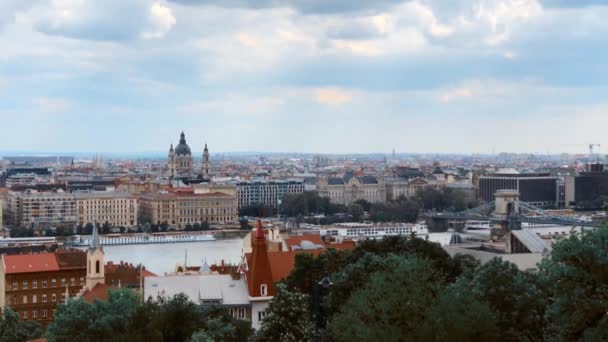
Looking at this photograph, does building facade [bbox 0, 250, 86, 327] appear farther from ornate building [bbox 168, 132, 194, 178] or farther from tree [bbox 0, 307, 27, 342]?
ornate building [bbox 168, 132, 194, 178]

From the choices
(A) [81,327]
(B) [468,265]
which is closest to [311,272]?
(B) [468,265]

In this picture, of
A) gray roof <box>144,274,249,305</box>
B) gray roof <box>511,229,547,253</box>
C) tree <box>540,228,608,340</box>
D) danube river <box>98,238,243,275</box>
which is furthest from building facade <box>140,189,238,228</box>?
tree <box>540,228,608,340</box>

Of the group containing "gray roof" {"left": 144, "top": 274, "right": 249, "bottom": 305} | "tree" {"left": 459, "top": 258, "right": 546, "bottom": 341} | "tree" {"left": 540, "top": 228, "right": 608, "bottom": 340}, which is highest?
"tree" {"left": 540, "top": 228, "right": 608, "bottom": 340}

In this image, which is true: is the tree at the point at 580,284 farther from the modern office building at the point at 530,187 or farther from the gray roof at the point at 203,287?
the modern office building at the point at 530,187

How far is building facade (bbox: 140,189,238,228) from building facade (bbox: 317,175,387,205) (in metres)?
9.84

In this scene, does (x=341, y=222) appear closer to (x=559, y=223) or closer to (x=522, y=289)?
(x=559, y=223)

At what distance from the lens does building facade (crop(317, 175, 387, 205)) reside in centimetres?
6625

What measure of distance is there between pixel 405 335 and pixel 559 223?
107ft

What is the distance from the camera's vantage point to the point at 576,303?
8.46 meters

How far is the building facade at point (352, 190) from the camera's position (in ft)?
217

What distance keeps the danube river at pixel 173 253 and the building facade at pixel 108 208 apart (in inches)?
397

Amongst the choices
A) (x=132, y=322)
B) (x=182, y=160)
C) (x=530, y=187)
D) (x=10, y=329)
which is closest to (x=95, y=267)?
(x=10, y=329)

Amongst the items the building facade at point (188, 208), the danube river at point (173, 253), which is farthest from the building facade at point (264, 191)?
the danube river at point (173, 253)

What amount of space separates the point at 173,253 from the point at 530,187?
32.7 m
